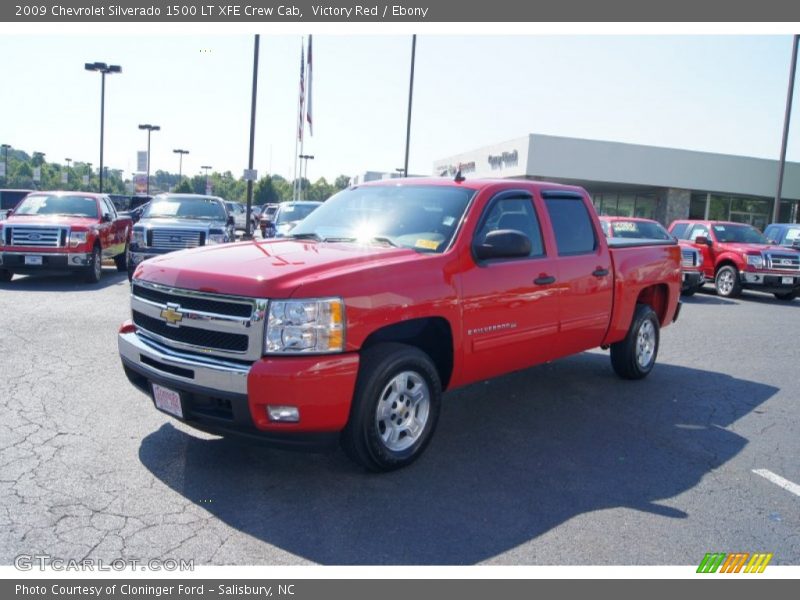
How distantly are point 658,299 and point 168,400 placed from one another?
18.8 ft

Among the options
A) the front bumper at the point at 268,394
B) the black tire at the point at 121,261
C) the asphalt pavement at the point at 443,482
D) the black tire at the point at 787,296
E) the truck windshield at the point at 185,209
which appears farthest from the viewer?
the black tire at the point at 787,296

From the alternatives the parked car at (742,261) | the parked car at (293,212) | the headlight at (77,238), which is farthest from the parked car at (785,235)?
the headlight at (77,238)

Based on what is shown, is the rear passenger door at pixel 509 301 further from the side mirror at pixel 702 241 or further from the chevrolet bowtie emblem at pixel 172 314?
the side mirror at pixel 702 241

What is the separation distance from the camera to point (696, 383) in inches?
298

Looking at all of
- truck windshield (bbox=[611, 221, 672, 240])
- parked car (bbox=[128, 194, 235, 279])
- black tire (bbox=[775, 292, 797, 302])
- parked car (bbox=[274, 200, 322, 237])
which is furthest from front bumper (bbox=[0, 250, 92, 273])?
black tire (bbox=[775, 292, 797, 302])

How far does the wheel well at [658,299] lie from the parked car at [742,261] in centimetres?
1006

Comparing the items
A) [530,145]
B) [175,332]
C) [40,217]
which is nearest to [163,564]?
[175,332]

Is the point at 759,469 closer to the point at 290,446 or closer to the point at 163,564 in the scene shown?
the point at 290,446

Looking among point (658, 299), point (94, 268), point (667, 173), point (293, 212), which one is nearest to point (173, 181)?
point (667, 173)

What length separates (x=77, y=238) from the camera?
13320 millimetres

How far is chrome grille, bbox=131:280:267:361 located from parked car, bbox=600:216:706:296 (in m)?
11.5

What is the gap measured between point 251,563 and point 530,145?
114 feet

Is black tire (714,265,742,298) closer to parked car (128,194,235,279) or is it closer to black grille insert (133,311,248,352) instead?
parked car (128,194,235,279)

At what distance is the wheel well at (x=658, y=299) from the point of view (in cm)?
791
